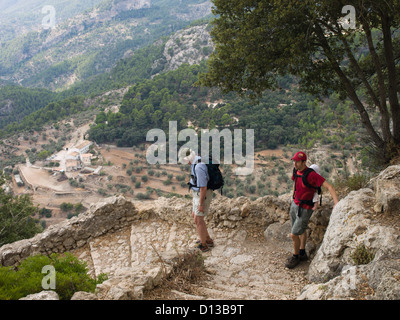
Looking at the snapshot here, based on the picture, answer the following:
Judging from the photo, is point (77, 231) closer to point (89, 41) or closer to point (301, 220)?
point (301, 220)

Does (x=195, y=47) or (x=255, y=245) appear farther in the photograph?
(x=195, y=47)

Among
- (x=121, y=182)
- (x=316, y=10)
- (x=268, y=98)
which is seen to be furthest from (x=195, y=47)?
(x=316, y=10)

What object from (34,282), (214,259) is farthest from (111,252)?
(34,282)

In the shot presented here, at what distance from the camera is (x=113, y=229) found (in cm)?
600

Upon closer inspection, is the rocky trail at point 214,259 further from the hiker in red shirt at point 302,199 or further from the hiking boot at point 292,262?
the hiker in red shirt at point 302,199

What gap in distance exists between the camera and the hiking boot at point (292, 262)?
13.2 ft

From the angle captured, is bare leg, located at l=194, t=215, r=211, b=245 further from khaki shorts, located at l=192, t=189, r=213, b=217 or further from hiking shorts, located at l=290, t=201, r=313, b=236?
hiking shorts, located at l=290, t=201, r=313, b=236

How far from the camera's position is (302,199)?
3.83m

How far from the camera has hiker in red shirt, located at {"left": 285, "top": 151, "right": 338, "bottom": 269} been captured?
3705 millimetres

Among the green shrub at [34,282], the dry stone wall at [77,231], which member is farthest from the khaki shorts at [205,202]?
the dry stone wall at [77,231]

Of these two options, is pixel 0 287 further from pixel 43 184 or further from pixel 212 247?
pixel 43 184

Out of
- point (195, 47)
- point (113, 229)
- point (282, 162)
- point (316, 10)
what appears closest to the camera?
point (316, 10)

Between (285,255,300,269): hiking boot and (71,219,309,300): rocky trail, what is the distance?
0.21 feet
